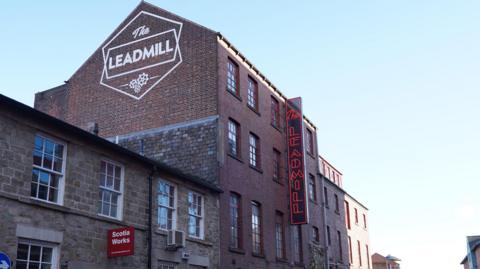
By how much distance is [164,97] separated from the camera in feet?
78.7

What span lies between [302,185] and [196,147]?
7792mm

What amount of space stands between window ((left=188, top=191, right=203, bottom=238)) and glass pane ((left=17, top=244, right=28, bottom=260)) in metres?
7.25

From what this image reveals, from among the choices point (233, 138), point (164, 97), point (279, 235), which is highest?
point (164, 97)

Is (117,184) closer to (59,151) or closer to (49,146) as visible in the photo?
(59,151)

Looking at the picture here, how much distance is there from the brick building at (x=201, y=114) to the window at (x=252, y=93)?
0.16ft

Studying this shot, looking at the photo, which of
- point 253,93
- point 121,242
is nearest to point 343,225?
point 253,93

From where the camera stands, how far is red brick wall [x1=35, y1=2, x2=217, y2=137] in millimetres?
23141

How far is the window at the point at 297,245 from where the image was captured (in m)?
28.2

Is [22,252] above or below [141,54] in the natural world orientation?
below

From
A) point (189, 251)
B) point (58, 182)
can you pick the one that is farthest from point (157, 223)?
point (58, 182)

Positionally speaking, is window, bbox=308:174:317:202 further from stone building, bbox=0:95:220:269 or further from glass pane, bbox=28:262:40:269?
glass pane, bbox=28:262:40:269

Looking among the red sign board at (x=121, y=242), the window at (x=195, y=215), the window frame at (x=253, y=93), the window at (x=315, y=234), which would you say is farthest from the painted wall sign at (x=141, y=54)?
the window at (x=315, y=234)

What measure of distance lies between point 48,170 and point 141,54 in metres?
13.0

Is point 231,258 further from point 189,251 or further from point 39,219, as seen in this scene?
point 39,219
